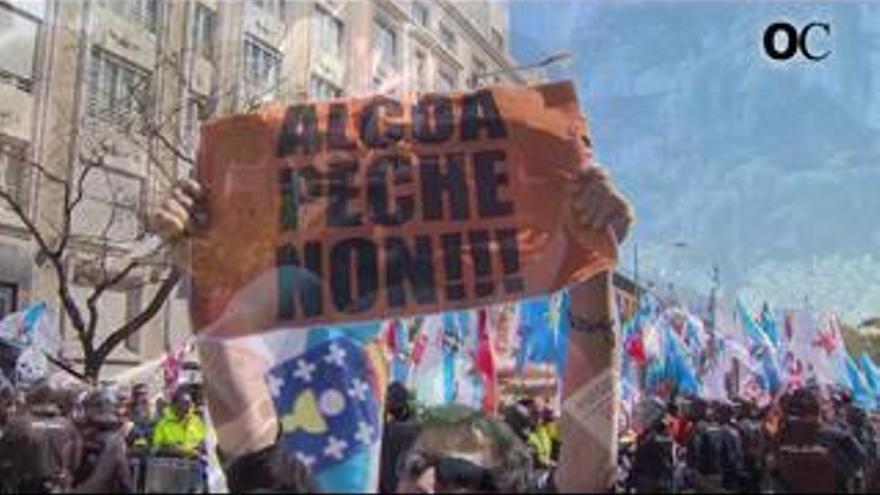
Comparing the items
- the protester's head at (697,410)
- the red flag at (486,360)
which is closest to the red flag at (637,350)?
the red flag at (486,360)

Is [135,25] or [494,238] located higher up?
[135,25]

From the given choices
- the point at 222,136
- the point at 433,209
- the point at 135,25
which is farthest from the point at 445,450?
the point at 135,25

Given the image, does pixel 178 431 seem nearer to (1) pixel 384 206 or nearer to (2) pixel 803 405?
(2) pixel 803 405

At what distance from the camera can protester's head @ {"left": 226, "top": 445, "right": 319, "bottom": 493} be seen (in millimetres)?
4148

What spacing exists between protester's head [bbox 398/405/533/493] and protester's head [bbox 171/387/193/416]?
8824 mm

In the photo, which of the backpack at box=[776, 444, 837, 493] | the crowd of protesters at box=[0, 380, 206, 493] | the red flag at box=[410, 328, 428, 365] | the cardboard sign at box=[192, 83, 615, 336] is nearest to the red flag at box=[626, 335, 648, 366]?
the red flag at box=[410, 328, 428, 365]

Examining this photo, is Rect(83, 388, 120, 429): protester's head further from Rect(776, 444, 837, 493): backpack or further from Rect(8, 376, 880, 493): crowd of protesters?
Rect(776, 444, 837, 493): backpack

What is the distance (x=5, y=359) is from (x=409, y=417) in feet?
18.8

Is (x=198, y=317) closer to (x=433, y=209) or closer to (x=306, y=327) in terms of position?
(x=306, y=327)

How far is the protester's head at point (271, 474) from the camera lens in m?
4.15

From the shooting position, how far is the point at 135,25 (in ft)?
108

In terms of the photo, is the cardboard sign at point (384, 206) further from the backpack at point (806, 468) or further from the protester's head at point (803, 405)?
the protester's head at point (803, 405)

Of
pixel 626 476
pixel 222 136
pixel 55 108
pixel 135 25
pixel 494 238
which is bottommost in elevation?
pixel 626 476

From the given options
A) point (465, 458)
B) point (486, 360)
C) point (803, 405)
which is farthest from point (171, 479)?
point (486, 360)
